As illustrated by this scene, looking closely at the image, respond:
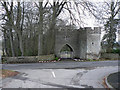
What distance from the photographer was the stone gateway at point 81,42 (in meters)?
21.5

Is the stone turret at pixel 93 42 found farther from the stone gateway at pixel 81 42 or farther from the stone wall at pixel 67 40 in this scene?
the stone wall at pixel 67 40

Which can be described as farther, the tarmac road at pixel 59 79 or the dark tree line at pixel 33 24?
the dark tree line at pixel 33 24

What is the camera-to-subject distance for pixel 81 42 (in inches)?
901

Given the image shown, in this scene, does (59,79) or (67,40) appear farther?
(67,40)

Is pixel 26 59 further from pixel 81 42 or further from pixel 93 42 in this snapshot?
pixel 93 42

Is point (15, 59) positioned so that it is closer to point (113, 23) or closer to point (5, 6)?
point (5, 6)

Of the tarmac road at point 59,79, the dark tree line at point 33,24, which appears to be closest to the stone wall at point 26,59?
the dark tree line at point 33,24

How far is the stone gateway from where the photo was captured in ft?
70.4

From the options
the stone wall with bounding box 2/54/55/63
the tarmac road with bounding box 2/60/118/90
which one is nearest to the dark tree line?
the stone wall with bounding box 2/54/55/63

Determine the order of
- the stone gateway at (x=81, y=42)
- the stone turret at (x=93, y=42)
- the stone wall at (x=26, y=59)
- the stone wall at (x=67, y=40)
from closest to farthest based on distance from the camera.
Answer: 1. the stone wall at (x=26, y=59)
2. the stone turret at (x=93, y=42)
3. the stone gateway at (x=81, y=42)
4. the stone wall at (x=67, y=40)

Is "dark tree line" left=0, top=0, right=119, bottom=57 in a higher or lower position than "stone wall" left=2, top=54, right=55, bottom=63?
higher

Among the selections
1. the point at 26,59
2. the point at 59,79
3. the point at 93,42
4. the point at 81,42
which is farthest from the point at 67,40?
the point at 59,79

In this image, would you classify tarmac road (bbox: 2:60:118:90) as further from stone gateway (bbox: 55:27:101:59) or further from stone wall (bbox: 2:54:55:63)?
stone gateway (bbox: 55:27:101:59)

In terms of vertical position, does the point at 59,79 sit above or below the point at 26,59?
above
